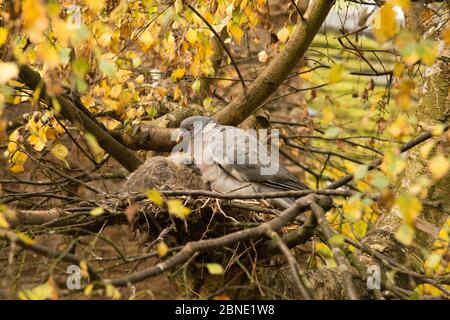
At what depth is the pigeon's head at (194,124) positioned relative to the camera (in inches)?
214

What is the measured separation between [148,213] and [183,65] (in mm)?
1560

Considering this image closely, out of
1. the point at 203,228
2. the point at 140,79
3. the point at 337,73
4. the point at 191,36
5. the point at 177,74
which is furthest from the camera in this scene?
the point at 140,79

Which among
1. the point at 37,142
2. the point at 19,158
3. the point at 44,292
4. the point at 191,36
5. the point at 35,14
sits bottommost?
the point at 44,292

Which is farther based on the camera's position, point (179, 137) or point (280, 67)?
point (179, 137)

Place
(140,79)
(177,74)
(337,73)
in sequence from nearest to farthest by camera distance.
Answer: (337,73)
(177,74)
(140,79)

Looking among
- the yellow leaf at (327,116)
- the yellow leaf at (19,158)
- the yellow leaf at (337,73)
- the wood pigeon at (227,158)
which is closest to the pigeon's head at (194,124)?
the wood pigeon at (227,158)

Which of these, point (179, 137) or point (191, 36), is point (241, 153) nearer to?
point (179, 137)

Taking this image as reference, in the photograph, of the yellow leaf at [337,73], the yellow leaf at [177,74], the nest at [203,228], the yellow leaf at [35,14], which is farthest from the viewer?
the yellow leaf at [177,74]

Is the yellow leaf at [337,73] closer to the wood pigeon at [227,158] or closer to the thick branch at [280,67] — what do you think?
the thick branch at [280,67]

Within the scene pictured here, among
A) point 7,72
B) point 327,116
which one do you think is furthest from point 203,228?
point 7,72

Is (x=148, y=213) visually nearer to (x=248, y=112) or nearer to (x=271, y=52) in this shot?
(x=248, y=112)

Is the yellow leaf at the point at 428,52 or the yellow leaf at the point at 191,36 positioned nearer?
the yellow leaf at the point at 428,52

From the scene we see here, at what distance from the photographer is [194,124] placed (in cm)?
546

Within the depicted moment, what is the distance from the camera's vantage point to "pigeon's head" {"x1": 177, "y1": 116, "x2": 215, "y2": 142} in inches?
214
